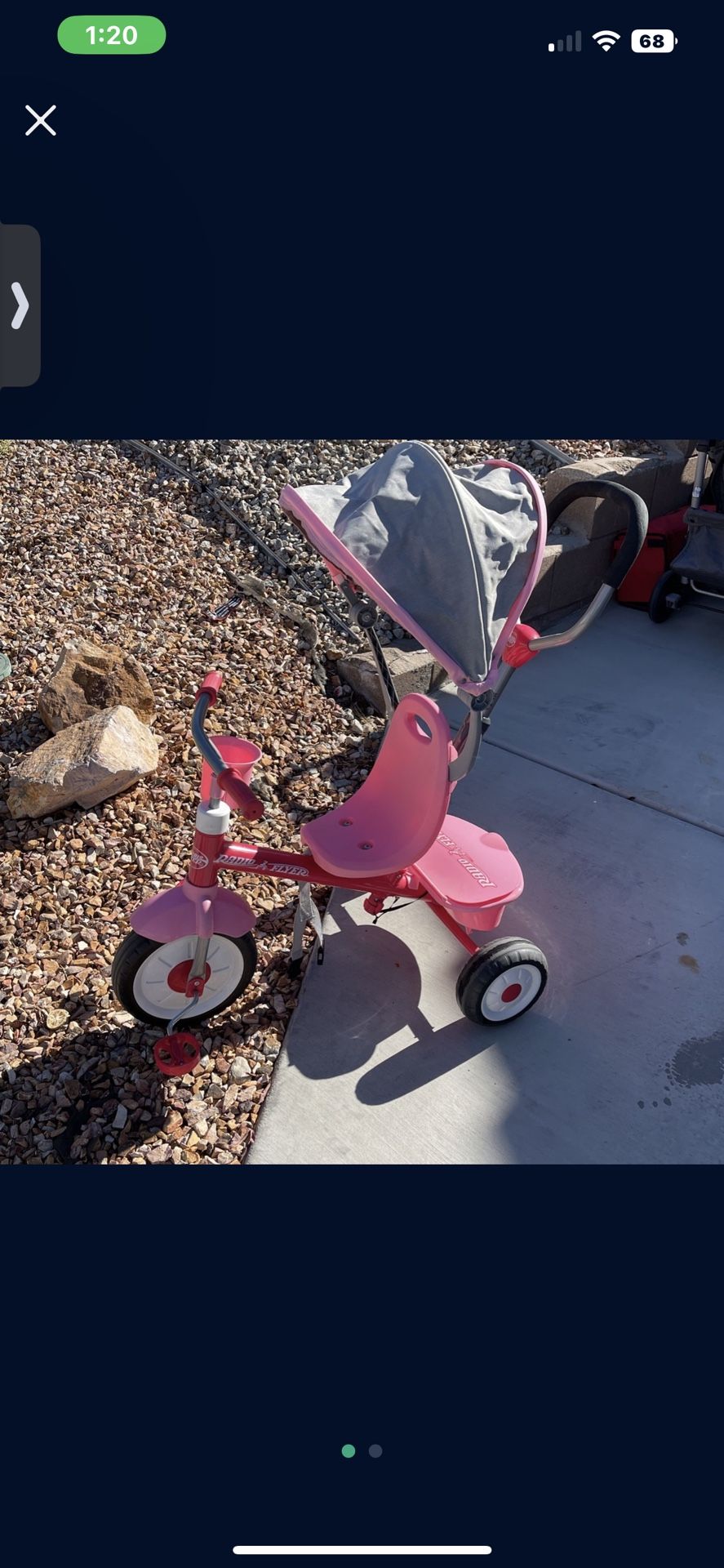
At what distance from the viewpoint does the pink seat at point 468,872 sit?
10.6ft

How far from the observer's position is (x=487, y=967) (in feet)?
10.0

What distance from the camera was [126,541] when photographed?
16.6 ft

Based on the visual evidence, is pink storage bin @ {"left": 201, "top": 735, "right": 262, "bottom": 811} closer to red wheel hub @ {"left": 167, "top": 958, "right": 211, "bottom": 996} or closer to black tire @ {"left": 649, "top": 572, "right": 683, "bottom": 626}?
red wheel hub @ {"left": 167, "top": 958, "right": 211, "bottom": 996}

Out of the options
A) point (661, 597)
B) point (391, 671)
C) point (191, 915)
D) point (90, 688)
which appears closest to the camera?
point (191, 915)

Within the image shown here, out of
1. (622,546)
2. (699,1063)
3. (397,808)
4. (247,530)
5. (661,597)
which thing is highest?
(622,546)

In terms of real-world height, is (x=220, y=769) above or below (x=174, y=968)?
above

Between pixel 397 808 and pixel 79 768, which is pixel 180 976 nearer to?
pixel 397 808

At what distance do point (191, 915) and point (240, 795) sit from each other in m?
0.40

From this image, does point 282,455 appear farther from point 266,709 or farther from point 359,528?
point 359,528

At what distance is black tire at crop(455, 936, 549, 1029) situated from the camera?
306 centimetres

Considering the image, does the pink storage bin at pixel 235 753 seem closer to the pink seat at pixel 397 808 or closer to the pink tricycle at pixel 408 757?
the pink tricycle at pixel 408 757

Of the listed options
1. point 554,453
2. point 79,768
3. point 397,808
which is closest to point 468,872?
point 397,808
